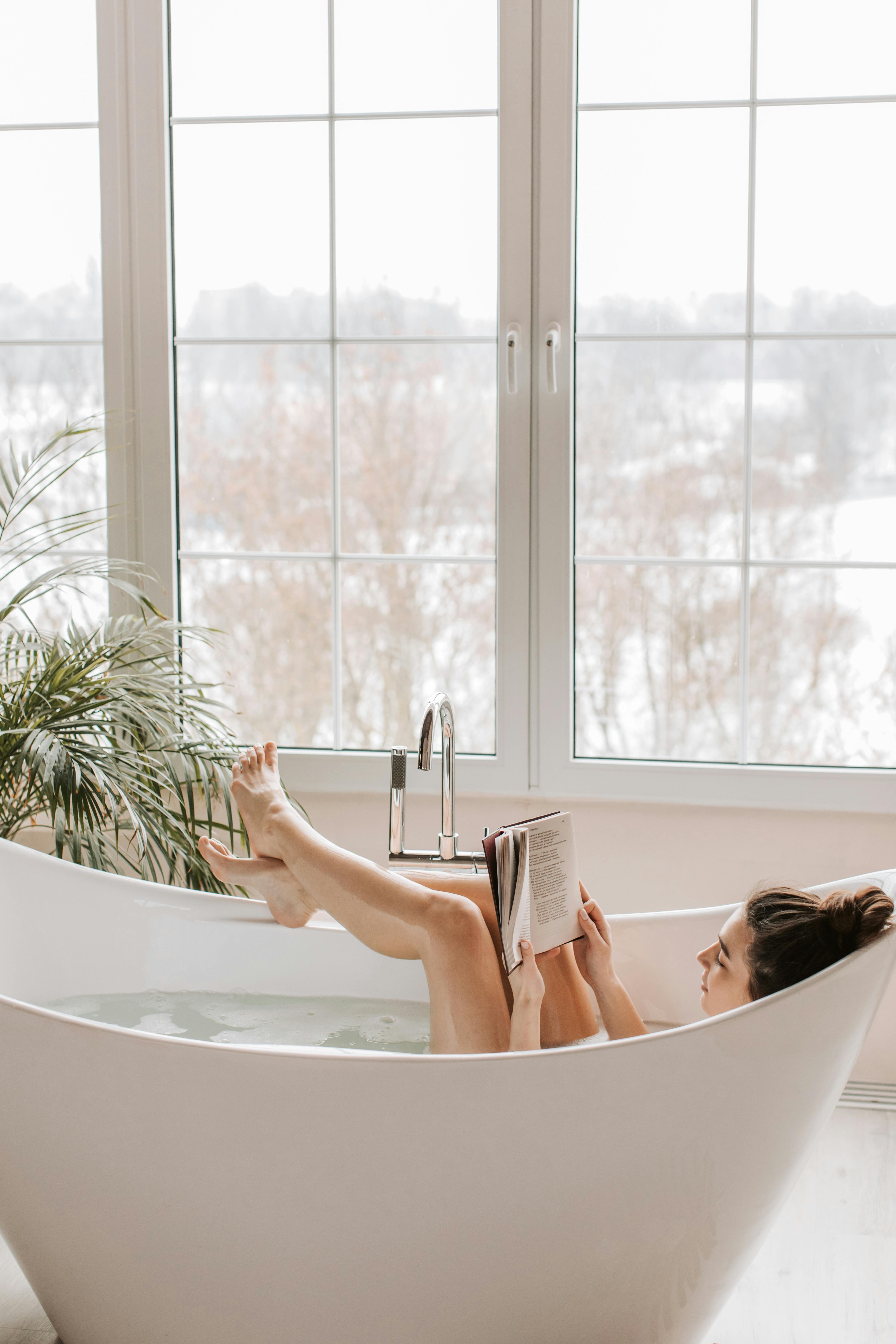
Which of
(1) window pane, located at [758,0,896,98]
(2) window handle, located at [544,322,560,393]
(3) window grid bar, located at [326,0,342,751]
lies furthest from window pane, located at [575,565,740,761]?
(1) window pane, located at [758,0,896,98]

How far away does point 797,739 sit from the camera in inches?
96.7

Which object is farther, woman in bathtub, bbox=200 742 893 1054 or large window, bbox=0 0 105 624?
large window, bbox=0 0 105 624

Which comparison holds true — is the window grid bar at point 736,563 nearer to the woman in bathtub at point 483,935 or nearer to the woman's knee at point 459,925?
the woman in bathtub at point 483,935

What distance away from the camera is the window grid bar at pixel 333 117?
2422mm

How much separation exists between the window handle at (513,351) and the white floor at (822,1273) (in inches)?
65.4

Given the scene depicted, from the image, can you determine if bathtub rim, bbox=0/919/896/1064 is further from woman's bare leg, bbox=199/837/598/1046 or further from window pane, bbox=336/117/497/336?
window pane, bbox=336/117/497/336

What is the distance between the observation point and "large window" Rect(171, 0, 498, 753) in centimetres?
244

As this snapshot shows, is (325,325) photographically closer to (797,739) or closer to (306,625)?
(306,625)

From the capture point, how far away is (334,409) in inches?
99.6

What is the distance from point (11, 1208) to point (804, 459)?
1979 millimetres

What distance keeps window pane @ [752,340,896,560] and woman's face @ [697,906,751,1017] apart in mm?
1053

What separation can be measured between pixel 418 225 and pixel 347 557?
0.74 m

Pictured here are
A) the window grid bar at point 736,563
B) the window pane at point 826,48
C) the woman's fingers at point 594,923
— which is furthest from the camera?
the window grid bar at point 736,563

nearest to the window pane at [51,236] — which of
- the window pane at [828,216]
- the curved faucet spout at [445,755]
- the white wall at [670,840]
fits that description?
the white wall at [670,840]
